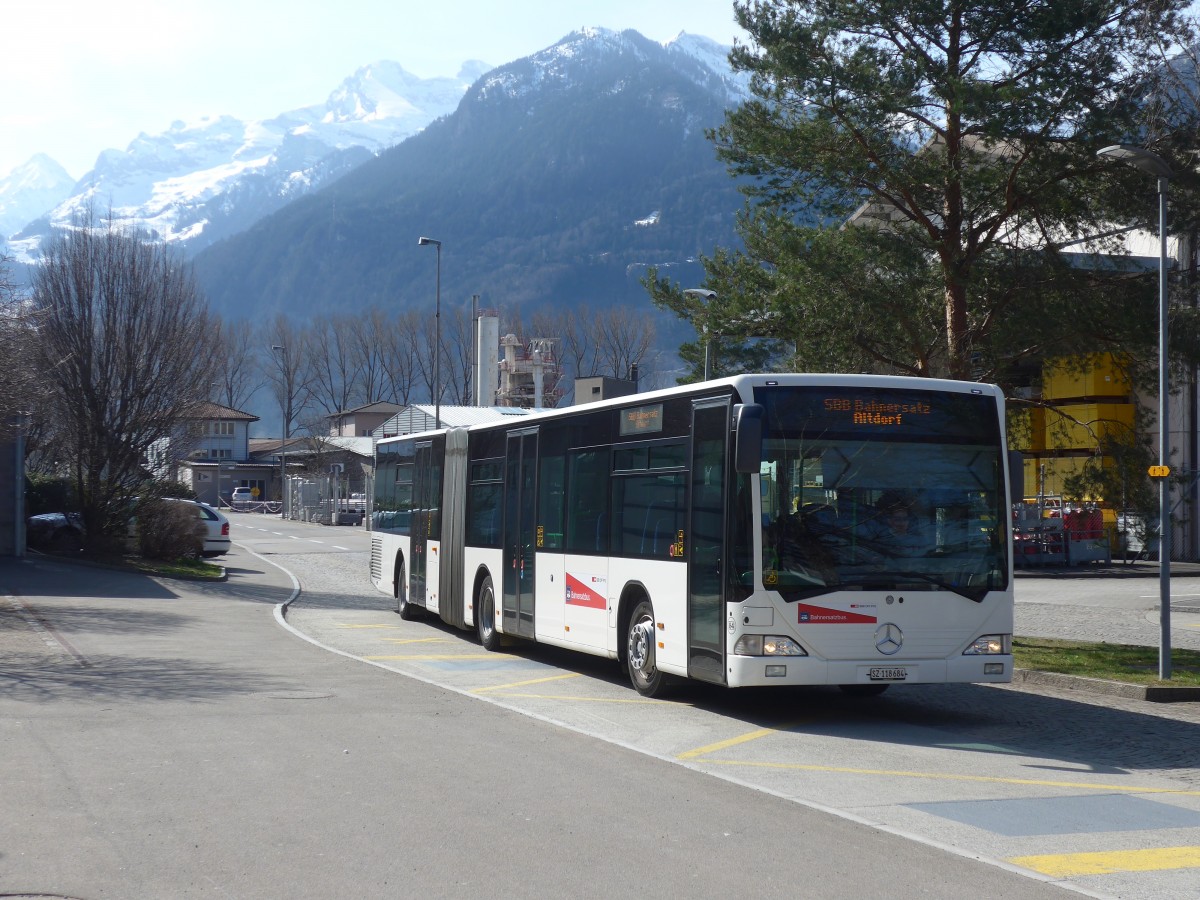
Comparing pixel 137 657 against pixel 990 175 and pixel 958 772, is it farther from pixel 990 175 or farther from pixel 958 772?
pixel 990 175

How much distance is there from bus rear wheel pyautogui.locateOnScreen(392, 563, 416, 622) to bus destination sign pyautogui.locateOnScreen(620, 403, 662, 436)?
9.99 m

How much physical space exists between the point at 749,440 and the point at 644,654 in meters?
3.33

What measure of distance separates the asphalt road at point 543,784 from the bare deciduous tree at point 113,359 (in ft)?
51.4

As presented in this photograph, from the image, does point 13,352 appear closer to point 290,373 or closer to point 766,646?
point 766,646

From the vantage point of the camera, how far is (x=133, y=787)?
8.48 m

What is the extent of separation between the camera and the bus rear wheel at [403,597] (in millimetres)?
23641

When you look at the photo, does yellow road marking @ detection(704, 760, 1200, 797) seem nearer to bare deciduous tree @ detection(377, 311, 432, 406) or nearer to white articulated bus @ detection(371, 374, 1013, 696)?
white articulated bus @ detection(371, 374, 1013, 696)

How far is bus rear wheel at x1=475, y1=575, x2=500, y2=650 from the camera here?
18500 millimetres

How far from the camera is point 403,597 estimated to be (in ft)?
77.9

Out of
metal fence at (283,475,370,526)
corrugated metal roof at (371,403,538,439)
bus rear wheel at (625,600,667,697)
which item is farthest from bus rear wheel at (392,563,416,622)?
corrugated metal roof at (371,403,538,439)

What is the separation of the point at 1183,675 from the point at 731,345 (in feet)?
26.3

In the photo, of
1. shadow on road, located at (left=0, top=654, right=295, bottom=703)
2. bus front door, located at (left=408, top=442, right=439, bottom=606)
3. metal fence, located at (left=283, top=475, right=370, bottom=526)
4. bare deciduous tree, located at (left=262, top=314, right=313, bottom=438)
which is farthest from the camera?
bare deciduous tree, located at (left=262, top=314, right=313, bottom=438)

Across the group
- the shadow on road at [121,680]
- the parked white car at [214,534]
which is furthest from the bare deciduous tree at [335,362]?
the shadow on road at [121,680]

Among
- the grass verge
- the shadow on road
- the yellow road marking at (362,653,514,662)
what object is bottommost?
the yellow road marking at (362,653,514,662)
